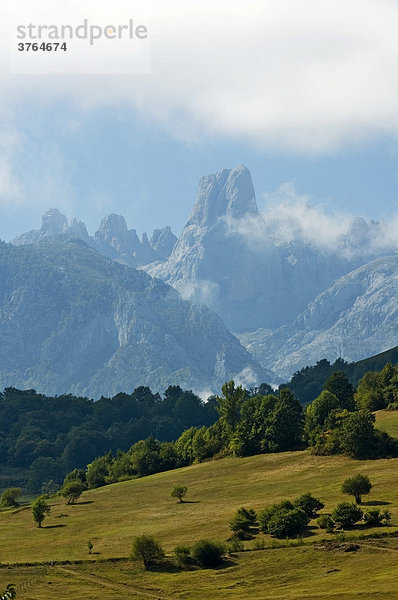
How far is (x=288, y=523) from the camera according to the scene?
92.8m

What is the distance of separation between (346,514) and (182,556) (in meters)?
Answer: 20.0

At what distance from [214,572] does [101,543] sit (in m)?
23.0

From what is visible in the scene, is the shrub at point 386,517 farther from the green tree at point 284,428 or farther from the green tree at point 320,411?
the green tree at point 284,428

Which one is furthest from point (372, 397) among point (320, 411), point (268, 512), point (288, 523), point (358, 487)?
point (288, 523)

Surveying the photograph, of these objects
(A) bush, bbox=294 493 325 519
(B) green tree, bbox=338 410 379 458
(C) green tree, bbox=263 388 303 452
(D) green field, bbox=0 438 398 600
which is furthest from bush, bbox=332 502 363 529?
(C) green tree, bbox=263 388 303 452

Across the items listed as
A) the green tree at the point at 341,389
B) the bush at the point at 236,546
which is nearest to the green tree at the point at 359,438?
the green tree at the point at 341,389

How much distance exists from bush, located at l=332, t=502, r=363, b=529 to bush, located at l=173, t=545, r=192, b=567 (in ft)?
59.3

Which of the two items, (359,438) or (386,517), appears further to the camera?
(359,438)

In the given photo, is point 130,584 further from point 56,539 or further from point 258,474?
point 258,474

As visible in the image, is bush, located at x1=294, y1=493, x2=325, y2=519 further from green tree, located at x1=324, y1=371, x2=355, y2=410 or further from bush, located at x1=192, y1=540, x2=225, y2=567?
green tree, located at x1=324, y1=371, x2=355, y2=410

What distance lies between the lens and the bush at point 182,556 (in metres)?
86.5

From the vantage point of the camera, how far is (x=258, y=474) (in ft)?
452

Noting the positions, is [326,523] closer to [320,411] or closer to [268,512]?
[268,512]

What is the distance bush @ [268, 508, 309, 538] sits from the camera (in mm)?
92625
